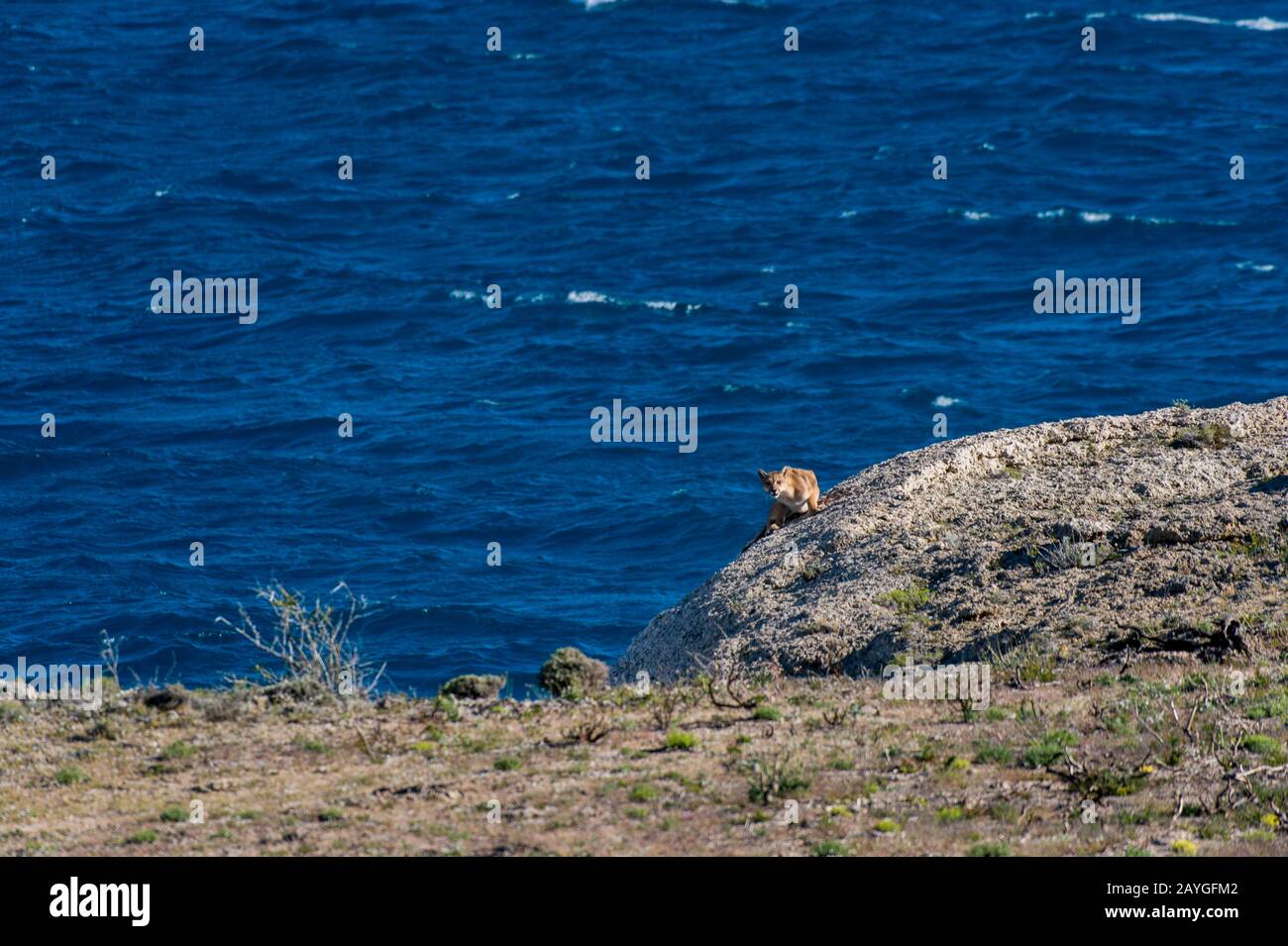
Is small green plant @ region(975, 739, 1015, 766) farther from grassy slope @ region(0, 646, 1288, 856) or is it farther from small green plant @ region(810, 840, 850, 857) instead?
small green plant @ region(810, 840, 850, 857)

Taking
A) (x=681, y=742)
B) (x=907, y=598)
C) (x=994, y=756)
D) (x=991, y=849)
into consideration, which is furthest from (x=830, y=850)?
(x=907, y=598)

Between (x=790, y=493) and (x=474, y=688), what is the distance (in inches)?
253

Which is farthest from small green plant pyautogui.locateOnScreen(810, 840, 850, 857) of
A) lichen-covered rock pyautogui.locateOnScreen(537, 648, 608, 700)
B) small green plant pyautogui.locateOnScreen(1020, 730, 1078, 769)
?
lichen-covered rock pyautogui.locateOnScreen(537, 648, 608, 700)

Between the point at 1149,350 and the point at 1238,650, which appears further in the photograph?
the point at 1149,350

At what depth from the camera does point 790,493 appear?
24219 millimetres

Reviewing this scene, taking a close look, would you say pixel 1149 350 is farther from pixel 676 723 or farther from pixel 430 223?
pixel 676 723

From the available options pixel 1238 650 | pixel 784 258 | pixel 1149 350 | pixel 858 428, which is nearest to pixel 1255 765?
pixel 1238 650

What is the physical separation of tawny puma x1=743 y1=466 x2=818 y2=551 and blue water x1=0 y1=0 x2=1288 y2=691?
1196cm

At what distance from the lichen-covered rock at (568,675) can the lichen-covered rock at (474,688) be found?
660mm

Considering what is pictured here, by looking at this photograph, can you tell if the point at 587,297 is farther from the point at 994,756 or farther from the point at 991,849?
the point at 991,849

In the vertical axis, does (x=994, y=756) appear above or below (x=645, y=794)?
above

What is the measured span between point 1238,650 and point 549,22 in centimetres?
6554

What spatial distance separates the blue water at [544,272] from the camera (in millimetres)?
42406
